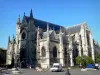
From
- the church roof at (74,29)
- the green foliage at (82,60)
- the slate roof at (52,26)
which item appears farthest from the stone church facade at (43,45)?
the green foliage at (82,60)

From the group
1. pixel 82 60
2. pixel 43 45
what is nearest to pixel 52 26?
pixel 43 45

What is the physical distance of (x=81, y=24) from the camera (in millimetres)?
65312

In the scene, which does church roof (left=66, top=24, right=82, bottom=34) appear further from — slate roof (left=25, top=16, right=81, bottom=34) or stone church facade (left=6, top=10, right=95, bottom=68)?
stone church facade (left=6, top=10, right=95, bottom=68)

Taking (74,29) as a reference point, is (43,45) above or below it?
below

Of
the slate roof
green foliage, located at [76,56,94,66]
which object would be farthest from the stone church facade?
green foliage, located at [76,56,94,66]

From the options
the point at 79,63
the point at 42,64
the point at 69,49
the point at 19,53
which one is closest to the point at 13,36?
the point at 19,53

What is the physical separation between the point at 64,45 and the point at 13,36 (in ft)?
64.6

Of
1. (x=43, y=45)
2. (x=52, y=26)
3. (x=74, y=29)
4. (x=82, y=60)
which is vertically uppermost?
(x=52, y=26)

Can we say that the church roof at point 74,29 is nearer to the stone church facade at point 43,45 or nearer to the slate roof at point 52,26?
the slate roof at point 52,26

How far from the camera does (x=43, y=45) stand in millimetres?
51438

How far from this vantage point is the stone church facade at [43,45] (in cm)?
5134

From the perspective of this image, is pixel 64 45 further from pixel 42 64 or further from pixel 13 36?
pixel 13 36

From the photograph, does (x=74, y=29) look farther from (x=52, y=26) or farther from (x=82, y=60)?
(x=82, y=60)

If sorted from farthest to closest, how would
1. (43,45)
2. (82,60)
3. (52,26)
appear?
(52,26) < (82,60) < (43,45)
